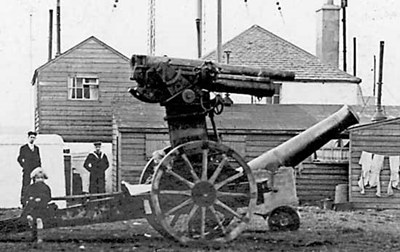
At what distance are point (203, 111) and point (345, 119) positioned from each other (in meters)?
3.17

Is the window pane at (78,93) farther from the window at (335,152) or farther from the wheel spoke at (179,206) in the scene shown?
the wheel spoke at (179,206)

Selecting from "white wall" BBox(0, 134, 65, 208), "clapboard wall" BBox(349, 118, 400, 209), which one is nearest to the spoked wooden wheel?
"white wall" BBox(0, 134, 65, 208)

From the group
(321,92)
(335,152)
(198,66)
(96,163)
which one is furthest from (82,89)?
(198,66)

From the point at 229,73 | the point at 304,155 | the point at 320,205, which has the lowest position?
the point at 320,205

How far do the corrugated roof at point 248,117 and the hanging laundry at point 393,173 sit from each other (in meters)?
3.76

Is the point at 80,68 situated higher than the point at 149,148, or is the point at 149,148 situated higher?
the point at 80,68

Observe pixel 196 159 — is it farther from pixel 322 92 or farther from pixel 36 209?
pixel 322 92

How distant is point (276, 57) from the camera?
153 feet

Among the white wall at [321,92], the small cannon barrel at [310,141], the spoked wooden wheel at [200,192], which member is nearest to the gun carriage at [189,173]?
the spoked wooden wheel at [200,192]

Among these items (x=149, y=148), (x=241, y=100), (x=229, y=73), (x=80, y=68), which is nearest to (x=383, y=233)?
(x=229, y=73)

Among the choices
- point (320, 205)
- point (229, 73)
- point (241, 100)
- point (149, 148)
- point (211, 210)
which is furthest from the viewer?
point (241, 100)

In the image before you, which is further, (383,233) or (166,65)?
(383,233)

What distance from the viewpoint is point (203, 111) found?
14.6m

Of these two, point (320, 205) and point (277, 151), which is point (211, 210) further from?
point (320, 205)
